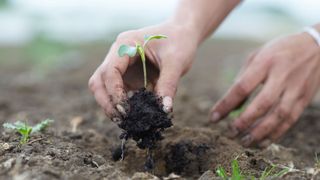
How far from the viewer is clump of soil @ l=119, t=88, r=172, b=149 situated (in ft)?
6.48

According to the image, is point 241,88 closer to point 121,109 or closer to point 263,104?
point 263,104

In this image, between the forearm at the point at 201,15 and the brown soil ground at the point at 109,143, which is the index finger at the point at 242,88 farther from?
the forearm at the point at 201,15

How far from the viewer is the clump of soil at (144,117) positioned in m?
1.98

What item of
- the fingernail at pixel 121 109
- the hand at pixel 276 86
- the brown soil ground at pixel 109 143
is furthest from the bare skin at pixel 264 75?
the fingernail at pixel 121 109

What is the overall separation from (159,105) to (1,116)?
1.67 m

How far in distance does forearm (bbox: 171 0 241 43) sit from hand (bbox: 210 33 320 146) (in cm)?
31

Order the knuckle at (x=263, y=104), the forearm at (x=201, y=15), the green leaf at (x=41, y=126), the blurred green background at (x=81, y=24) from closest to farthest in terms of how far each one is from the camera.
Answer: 1. the green leaf at (x=41, y=126)
2. the forearm at (x=201, y=15)
3. the knuckle at (x=263, y=104)
4. the blurred green background at (x=81, y=24)

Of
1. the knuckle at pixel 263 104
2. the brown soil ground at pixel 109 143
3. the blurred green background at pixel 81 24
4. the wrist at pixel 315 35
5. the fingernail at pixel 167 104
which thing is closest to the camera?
the brown soil ground at pixel 109 143

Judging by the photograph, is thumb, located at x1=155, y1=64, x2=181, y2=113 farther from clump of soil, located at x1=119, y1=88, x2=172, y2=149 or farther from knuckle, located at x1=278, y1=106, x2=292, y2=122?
knuckle, located at x1=278, y1=106, x2=292, y2=122

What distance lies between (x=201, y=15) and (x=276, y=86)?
0.55m

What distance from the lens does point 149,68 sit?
2299mm

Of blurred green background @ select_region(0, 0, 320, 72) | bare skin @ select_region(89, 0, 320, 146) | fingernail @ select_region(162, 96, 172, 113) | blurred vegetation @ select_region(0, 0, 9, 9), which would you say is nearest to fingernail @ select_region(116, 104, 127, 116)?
fingernail @ select_region(162, 96, 172, 113)

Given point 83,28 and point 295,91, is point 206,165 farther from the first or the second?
point 83,28

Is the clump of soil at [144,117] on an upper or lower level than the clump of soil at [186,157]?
upper
